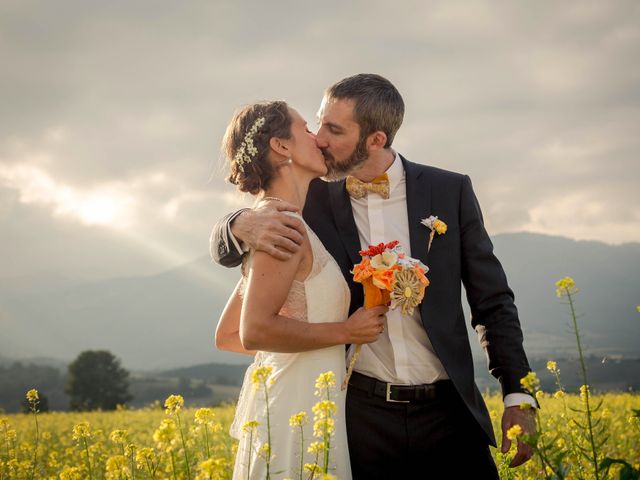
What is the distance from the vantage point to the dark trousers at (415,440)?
4.05 metres

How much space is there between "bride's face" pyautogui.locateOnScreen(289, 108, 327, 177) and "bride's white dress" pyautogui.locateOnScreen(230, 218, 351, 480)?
0.66 m

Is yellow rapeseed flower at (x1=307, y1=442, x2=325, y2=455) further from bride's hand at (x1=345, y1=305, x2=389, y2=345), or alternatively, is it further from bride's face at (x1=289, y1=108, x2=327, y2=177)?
bride's face at (x1=289, y1=108, x2=327, y2=177)

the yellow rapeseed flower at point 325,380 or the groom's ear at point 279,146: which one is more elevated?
the groom's ear at point 279,146

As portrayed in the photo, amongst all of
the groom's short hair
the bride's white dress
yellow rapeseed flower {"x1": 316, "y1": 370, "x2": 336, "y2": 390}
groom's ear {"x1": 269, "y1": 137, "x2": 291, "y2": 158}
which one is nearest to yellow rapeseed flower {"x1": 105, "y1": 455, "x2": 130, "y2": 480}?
the bride's white dress

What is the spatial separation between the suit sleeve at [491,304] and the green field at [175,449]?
540 mm

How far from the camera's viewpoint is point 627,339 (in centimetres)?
17575

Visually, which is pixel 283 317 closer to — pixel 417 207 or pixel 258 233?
pixel 258 233

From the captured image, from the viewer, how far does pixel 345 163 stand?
15.8 ft

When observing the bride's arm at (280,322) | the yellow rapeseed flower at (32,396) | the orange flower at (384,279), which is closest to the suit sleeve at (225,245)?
the bride's arm at (280,322)

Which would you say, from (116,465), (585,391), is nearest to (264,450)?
(116,465)

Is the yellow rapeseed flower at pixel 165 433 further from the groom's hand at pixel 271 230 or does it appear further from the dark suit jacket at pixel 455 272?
the dark suit jacket at pixel 455 272

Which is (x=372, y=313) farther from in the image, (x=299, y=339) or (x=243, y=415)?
(x=243, y=415)

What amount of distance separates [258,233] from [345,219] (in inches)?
41.8

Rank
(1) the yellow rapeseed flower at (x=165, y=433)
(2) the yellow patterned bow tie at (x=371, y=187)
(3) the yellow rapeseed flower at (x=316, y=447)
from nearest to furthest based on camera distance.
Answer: (1) the yellow rapeseed flower at (x=165, y=433) < (3) the yellow rapeseed flower at (x=316, y=447) < (2) the yellow patterned bow tie at (x=371, y=187)
